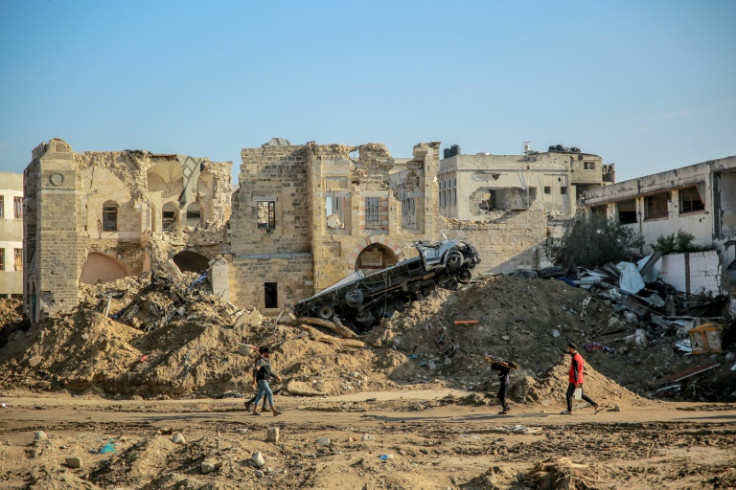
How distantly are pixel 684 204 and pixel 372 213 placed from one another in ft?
33.5

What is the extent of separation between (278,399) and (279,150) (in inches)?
482

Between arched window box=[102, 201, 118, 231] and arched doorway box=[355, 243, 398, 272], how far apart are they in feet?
37.6

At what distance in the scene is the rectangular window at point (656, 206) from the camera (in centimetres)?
3039

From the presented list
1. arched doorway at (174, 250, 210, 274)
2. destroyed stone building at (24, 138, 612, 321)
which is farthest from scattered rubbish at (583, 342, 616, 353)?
arched doorway at (174, 250, 210, 274)

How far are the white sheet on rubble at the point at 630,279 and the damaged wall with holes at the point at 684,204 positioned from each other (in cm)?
245

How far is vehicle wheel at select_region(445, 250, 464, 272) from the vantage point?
75.7 feet

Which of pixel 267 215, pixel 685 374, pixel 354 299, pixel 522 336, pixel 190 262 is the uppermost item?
pixel 267 215

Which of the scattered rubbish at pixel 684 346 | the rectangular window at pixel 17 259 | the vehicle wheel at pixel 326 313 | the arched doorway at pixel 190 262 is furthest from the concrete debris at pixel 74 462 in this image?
the rectangular window at pixel 17 259

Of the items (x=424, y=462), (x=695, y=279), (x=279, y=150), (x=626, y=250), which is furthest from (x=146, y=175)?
(x=424, y=462)

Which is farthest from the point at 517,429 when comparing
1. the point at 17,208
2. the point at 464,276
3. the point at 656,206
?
the point at 17,208

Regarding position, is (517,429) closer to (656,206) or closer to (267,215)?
(267,215)

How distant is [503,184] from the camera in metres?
48.2

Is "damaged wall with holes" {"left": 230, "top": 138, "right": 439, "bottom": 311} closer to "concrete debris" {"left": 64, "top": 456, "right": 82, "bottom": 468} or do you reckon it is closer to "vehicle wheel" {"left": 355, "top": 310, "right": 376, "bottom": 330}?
"vehicle wheel" {"left": 355, "top": 310, "right": 376, "bottom": 330}

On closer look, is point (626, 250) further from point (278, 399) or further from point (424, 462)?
point (424, 462)
